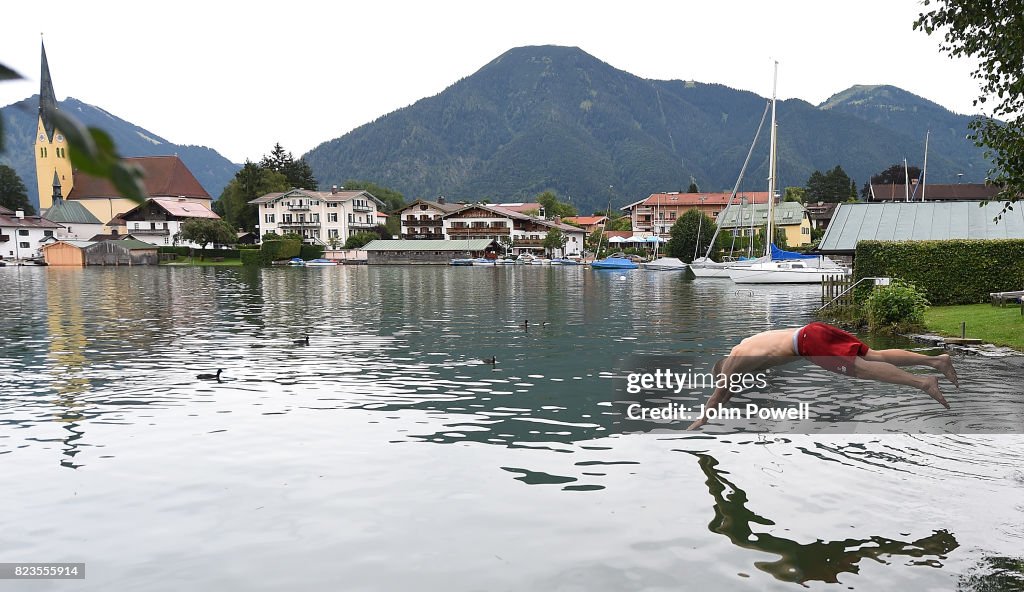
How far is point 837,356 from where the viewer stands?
33.7 feet

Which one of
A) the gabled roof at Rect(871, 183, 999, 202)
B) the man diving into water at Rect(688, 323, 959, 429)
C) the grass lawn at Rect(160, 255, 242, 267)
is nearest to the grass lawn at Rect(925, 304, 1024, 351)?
the man diving into water at Rect(688, 323, 959, 429)

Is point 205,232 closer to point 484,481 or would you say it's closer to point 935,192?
point 484,481

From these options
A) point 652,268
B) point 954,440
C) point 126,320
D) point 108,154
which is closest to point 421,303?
point 126,320

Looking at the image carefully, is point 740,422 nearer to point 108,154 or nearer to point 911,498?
point 911,498

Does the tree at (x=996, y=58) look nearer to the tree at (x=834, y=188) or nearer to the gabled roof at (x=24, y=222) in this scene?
the gabled roof at (x=24, y=222)

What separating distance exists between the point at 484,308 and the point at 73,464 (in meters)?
30.6

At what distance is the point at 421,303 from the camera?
150ft

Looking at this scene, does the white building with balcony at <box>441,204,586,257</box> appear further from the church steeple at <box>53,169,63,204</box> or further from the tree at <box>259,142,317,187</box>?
the church steeple at <box>53,169,63,204</box>

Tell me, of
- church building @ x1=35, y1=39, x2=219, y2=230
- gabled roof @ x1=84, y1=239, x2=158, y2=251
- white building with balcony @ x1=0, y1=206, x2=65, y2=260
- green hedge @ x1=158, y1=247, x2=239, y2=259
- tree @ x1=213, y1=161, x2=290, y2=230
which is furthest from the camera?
tree @ x1=213, y1=161, x2=290, y2=230

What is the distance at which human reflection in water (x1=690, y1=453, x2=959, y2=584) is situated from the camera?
7656mm

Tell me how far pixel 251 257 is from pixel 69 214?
59721 mm

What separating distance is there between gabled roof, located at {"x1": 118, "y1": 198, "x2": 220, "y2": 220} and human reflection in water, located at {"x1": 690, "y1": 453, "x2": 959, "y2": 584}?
159 meters

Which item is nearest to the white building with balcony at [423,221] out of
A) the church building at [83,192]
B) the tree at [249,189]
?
the tree at [249,189]

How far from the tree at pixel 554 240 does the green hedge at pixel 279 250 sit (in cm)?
4930
